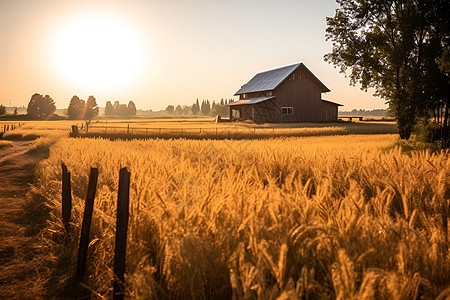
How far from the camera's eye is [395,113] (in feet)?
69.2

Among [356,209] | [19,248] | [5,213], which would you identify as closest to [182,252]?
[356,209]

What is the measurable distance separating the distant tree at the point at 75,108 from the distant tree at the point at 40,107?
517cm

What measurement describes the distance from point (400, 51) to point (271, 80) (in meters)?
26.8

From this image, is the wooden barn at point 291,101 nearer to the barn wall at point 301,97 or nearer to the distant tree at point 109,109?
the barn wall at point 301,97

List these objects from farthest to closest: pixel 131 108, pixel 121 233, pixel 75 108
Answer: pixel 131 108 < pixel 75 108 < pixel 121 233

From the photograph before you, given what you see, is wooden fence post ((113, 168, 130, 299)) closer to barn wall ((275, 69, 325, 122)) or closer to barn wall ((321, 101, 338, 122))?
barn wall ((275, 69, 325, 122))

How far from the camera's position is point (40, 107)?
316 feet

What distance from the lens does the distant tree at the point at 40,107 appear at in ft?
313

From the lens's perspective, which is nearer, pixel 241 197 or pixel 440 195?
pixel 241 197

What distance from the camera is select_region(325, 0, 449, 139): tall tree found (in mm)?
18578

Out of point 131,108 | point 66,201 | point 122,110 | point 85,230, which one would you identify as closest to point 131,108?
point 131,108

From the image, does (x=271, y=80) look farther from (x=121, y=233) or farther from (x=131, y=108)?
(x=131, y=108)

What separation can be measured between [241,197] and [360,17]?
2302cm

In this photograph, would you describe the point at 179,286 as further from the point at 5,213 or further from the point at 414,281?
the point at 5,213
